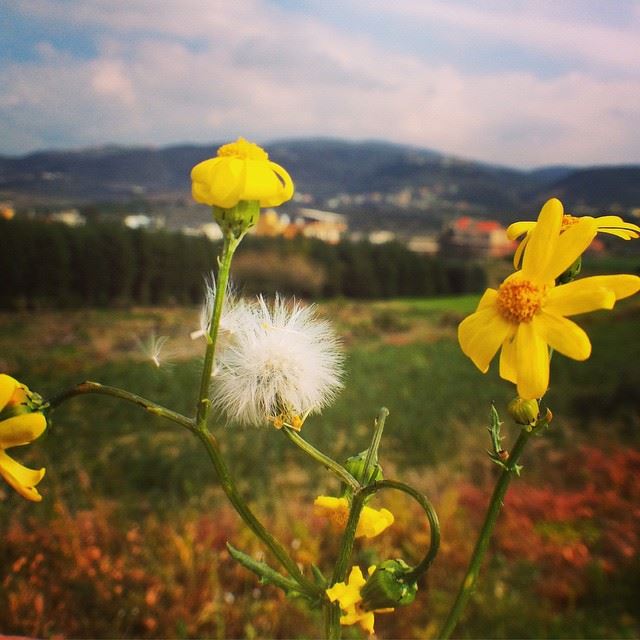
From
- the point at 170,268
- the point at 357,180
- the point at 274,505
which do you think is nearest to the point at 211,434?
the point at 274,505

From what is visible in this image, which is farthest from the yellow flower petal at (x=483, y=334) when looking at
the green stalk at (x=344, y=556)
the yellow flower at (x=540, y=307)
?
the green stalk at (x=344, y=556)

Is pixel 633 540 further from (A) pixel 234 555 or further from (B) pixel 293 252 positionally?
(B) pixel 293 252

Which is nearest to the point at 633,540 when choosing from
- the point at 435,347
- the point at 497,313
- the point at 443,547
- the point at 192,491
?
the point at 443,547

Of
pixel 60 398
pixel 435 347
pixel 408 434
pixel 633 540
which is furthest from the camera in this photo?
pixel 435 347

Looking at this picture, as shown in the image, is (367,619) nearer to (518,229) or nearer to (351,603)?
(351,603)

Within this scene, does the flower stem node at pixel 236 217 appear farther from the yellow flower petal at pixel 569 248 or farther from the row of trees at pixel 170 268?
the row of trees at pixel 170 268

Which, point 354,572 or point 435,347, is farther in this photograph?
point 435,347

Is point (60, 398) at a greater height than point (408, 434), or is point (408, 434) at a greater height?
point (60, 398)
